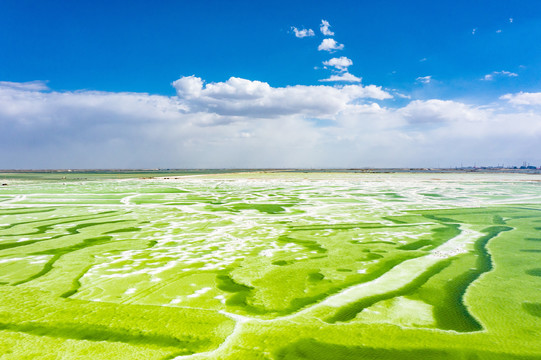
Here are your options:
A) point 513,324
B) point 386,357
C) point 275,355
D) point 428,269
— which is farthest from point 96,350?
point 428,269

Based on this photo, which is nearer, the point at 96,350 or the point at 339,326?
the point at 96,350

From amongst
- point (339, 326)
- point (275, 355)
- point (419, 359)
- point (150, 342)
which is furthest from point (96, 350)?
point (419, 359)

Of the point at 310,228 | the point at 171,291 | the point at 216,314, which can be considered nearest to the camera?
the point at 216,314

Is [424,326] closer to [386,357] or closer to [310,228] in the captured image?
[386,357]

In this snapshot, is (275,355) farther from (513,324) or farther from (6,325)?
(6,325)

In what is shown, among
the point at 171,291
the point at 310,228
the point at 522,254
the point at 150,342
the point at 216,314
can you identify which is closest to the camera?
the point at 150,342

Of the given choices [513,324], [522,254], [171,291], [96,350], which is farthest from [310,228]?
[96,350]

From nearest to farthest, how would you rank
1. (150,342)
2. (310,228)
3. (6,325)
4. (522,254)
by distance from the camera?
(150,342)
(6,325)
(522,254)
(310,228)

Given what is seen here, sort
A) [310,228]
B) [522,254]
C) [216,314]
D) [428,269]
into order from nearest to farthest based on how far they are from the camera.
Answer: [216,314], [428,269], [522,254], [310,228]

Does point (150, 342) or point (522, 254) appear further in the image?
point (522, 254)
